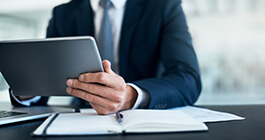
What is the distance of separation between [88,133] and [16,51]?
37 cm

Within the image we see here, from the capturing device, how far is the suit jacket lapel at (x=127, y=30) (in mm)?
1301

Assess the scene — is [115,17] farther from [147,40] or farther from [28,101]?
[28,101]

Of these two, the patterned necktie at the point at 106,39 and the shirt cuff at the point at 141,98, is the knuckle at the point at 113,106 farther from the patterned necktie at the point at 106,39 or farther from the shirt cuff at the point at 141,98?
the patterned necktie at the point at 106,39

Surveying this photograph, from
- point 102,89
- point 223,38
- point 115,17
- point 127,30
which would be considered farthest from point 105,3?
point 223,38

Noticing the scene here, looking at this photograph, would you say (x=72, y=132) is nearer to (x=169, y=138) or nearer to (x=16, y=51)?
(x=169, y=138)

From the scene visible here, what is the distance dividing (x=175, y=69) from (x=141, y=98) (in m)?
0.35

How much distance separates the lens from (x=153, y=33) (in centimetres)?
128

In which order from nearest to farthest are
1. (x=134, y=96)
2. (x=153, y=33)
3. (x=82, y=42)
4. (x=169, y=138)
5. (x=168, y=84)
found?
(x=169, y=138), (x=82, y=42), (x=134, y=96), (x=168, y=84), (x=153, y=33)

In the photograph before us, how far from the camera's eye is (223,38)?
2898 mm

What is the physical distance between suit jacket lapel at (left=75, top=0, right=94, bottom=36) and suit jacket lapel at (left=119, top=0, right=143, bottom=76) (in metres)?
0.20

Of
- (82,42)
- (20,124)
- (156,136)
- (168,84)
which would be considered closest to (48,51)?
(82,42)

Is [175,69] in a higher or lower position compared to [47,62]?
lower

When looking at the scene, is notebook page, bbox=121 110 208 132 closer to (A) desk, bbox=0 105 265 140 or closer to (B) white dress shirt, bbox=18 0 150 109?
(A) desk, bbox=0 105 265 140

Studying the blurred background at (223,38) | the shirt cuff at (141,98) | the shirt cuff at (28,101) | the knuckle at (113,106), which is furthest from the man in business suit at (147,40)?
the blurred background at (223,38)
